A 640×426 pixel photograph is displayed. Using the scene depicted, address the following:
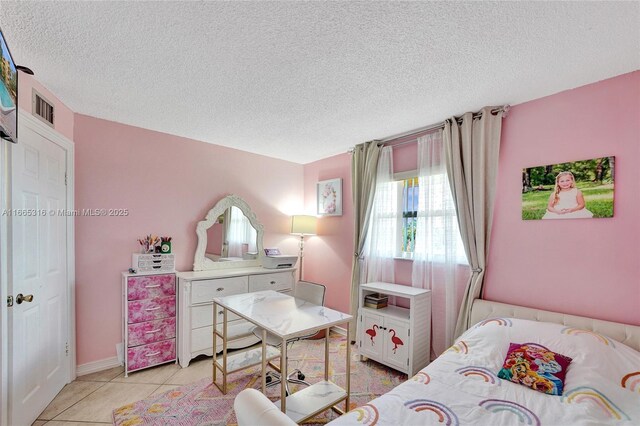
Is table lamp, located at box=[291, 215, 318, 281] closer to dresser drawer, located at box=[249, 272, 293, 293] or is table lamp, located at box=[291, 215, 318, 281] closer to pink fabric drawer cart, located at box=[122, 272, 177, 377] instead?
dresser drawer, located at box=[249, 272, 293, 293]

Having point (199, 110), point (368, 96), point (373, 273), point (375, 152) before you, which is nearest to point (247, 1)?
point (368, 96)

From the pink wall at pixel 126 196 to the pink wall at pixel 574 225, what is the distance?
3151 mm

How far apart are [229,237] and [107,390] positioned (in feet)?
6.18

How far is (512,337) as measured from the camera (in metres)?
2.02

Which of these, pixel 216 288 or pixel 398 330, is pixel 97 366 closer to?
pixel 216 288

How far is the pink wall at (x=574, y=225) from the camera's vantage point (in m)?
1.93

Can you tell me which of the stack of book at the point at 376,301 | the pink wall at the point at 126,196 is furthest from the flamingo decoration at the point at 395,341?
the pink wall at the point at 126,196

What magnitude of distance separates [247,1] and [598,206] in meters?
2.65

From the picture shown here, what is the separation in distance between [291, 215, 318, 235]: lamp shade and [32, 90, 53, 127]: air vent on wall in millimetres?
2767

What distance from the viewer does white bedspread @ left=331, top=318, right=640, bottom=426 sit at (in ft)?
4.55

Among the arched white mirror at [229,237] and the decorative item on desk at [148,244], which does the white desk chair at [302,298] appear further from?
the decorative item on desk at [148,244]

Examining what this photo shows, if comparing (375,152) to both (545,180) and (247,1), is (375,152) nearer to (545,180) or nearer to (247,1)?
(545,180)

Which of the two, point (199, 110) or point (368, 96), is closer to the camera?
point (368, 96)

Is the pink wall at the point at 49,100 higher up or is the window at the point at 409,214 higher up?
the pink wall at the point at 49,100
